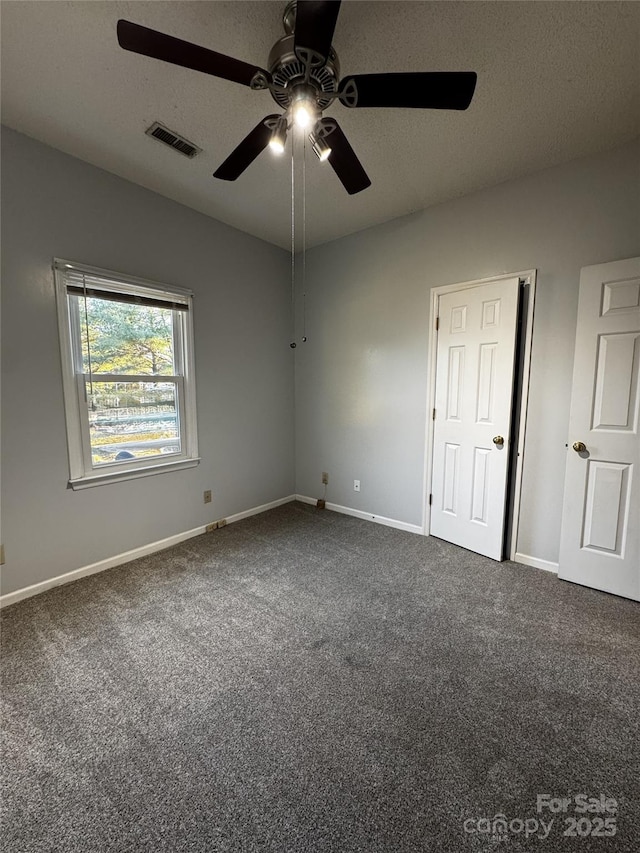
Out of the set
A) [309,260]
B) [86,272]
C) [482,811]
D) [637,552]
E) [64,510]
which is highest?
[309,260]

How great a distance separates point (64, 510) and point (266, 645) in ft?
5.40

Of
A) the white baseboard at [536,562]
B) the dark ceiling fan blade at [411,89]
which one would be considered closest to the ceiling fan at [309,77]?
the dark ceiling fan blade at [411,89]

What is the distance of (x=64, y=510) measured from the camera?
7.72 ft

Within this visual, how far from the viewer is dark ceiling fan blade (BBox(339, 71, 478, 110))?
1185 millimetres

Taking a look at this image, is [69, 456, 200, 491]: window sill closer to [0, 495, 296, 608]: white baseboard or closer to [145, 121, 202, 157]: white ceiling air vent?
[0, 495, 296, 608]: white baseboard

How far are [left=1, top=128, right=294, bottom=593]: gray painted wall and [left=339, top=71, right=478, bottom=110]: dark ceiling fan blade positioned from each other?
1.99 m

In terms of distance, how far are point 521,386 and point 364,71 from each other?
2098 mm

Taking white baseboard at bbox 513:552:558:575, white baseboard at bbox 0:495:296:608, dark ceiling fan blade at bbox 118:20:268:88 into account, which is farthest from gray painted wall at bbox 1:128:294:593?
white baseboard at bbox 513:552:558:575

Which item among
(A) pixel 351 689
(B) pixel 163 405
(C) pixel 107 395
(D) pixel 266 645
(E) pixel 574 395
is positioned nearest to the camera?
(A) pixel 351 689

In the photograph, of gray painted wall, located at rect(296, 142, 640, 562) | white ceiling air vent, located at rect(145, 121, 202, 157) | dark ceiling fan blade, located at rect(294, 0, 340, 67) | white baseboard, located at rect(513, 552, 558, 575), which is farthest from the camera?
white baseboard, located at rect(513, 552, 558, 575)

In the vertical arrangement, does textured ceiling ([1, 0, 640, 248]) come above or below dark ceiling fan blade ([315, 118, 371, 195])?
above

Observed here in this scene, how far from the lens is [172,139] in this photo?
6.77ft

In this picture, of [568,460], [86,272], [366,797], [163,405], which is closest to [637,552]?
[568,460]

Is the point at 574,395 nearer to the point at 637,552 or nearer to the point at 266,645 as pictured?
the point at 637,552
